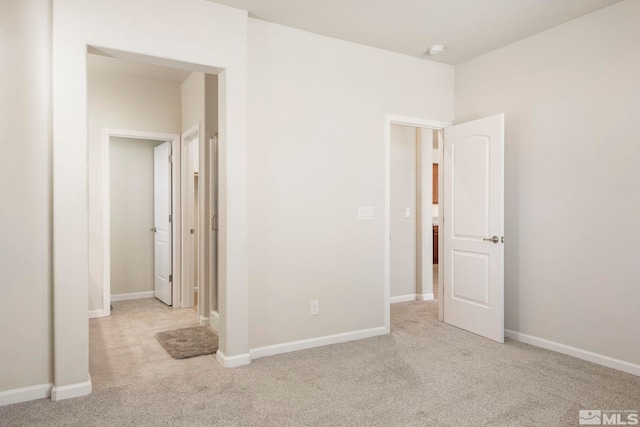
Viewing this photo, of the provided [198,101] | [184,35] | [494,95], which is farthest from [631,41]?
[198,101]

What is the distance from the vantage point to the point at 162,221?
5.28 metres

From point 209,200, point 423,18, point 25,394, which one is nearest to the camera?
point 25,394

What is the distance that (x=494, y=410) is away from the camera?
238 centimetres

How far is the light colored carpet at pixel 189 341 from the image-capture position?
3.36 metres

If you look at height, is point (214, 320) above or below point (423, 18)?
below

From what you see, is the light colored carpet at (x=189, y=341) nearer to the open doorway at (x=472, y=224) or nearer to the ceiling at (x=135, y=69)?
the open doorway at (x=472, y=224)

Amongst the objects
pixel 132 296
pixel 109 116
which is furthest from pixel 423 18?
pixel 132 296

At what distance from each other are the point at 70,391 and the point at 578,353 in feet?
12.1

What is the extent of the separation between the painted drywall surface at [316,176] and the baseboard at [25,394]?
54.1 inches

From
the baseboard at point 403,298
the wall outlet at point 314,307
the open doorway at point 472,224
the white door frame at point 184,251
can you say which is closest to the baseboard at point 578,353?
the open doorway at point 472,224

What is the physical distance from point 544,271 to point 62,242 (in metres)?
3.69

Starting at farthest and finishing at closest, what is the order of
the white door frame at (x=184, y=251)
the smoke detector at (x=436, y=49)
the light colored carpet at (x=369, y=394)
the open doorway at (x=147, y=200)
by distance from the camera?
the white door frame at (x=184, y=251) → the open doorway at (x=147, y=200) → the smoke detector at (x=436, y=49) → the light colored carpet at (x=369, y=394)

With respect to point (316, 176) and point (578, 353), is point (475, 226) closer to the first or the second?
point (578, 353)

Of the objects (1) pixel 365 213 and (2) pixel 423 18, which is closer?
(2) pixel 423 18
